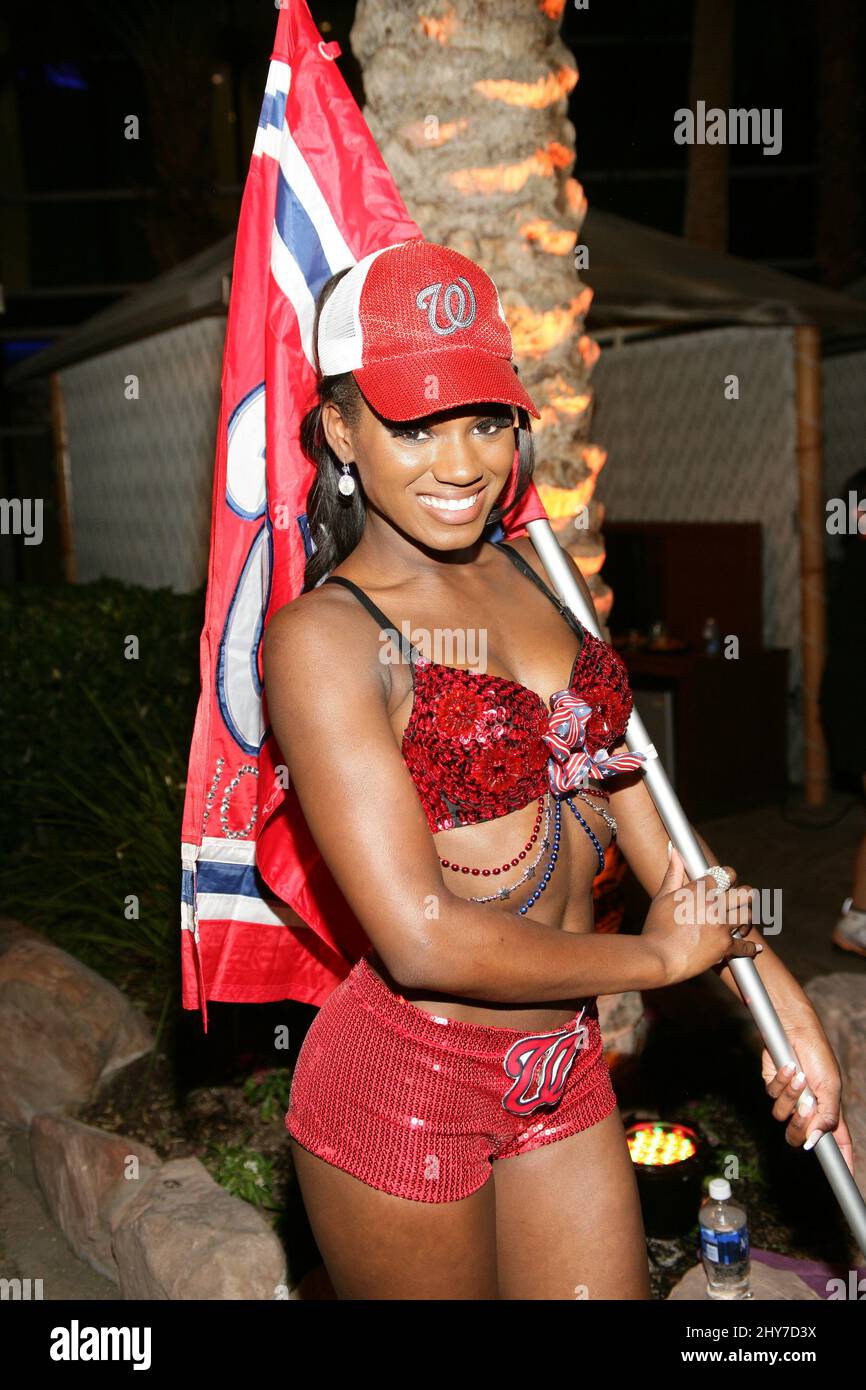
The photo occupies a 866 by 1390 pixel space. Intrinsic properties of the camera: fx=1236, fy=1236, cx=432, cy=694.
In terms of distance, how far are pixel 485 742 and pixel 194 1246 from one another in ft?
6.89

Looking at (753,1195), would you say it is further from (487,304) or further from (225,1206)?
(487,304)

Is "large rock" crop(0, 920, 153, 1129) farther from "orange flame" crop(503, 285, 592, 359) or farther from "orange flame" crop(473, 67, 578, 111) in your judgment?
"orange flame" crop(473, 67, 578, 111)

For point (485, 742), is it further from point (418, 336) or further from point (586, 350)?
point (586, 350)

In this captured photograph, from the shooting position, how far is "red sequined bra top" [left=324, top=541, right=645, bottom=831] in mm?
1879

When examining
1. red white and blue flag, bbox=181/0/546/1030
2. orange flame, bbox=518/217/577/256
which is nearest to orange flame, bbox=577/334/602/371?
orange flame, bbox=518/217/577/256

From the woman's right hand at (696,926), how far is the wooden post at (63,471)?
10.6 m

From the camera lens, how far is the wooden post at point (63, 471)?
11727 mm

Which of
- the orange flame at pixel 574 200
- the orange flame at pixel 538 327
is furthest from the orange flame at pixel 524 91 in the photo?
the orange flame at pixel 538 327

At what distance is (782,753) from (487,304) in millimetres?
6912

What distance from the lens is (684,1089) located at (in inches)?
165

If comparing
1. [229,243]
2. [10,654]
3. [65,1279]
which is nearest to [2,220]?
[229,243]

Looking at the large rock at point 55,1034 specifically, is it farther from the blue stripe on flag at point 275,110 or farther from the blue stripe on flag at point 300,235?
the blue stripe on flag at point 275,110

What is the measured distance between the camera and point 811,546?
8188mm

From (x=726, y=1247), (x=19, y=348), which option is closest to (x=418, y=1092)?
(x=726, y=1247)
